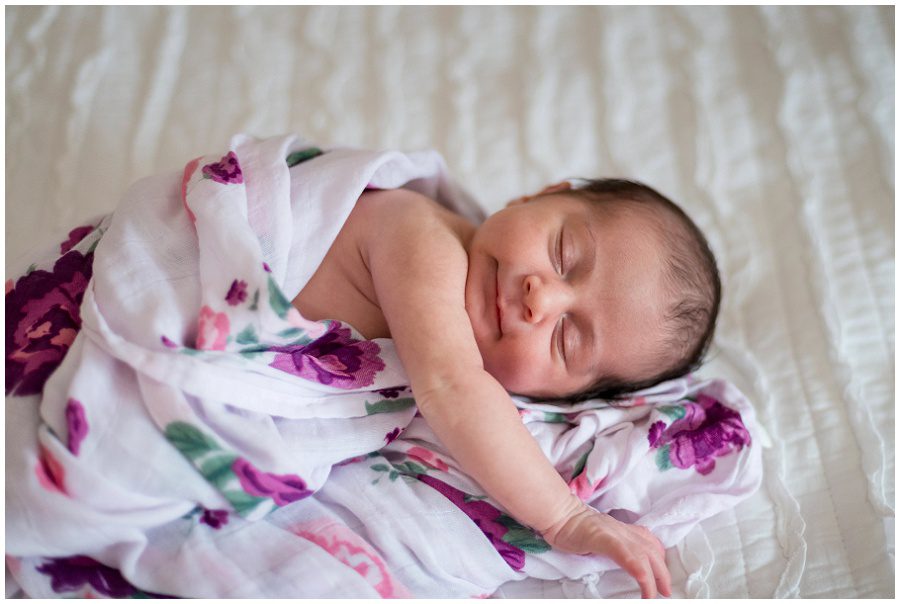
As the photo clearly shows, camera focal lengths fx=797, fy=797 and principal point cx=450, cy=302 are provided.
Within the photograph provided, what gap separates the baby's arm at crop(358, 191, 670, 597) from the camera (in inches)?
37.5

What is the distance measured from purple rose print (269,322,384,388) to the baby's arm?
0.20 feet

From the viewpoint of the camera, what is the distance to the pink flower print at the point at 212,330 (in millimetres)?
912

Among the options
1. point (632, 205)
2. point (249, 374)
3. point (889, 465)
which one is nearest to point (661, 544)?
point (889, 465)

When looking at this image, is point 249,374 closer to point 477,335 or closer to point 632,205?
point 477,335

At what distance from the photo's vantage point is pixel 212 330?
3.01ft

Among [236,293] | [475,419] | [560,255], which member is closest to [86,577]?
[236,293]

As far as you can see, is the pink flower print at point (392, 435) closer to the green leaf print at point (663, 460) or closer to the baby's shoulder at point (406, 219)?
the baby's shoulder at point (406, 219)

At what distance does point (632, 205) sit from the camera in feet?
3.63

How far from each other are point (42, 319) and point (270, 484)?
0.35 m

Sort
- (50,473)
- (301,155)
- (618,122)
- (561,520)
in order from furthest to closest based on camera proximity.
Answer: (618,122) < (301,155) < (561,520) < (50,473)

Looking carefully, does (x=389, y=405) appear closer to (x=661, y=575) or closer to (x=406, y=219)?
(x=406, y=219)

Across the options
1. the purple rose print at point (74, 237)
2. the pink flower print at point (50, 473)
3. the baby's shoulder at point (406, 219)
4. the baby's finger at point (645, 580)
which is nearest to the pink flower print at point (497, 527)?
the baby's finger at point (645, 580)

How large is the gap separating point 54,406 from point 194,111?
0.83 metres

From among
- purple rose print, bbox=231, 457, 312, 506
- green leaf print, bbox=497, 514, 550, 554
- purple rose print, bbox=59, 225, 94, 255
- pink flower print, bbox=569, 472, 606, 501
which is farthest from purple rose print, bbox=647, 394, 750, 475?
purple rose print, bbox=59, 225, 94, 255
